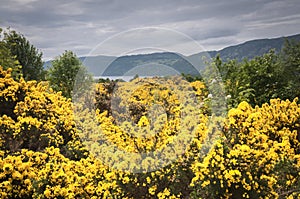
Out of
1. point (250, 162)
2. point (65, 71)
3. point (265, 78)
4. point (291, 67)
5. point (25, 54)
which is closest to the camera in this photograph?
point (250, 162)

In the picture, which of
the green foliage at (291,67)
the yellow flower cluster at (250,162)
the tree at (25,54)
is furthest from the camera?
the tree at (25,54)

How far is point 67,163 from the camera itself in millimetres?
5281

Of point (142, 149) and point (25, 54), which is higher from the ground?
point (25, 54)

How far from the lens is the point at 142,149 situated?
5.21 metres

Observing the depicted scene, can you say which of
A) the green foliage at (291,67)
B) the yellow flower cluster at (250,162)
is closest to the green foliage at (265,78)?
the green foliage at (291,67)

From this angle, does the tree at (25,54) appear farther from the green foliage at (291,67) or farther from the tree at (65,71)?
the green foliage at (291,67)

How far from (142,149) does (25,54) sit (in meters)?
11.6

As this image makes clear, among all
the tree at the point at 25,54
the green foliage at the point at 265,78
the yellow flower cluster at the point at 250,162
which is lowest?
the yellow flower cluster at the point at 250,162

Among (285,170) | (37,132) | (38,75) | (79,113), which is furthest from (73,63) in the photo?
(285,170)

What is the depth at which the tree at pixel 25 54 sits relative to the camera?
15.1 meters

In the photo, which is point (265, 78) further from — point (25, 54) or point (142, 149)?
point (25, 54)

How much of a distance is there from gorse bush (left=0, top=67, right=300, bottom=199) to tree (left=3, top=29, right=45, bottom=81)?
342 inches

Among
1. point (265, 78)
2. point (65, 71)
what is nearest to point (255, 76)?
point (265, 78)

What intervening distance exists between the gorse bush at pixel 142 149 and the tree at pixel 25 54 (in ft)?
28.5
